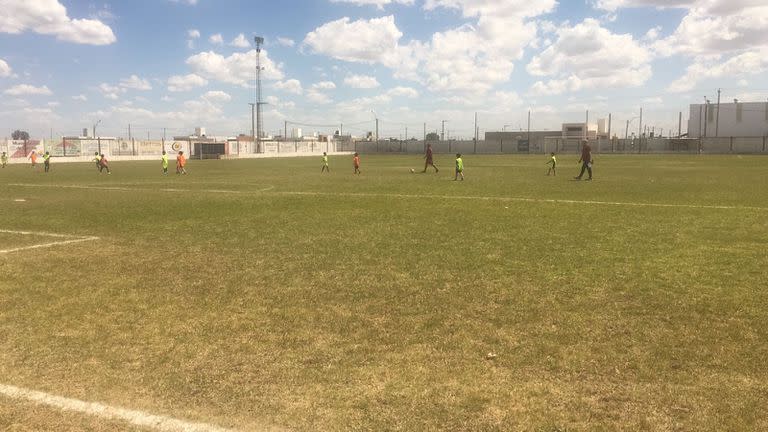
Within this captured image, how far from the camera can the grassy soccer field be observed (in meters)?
3.82

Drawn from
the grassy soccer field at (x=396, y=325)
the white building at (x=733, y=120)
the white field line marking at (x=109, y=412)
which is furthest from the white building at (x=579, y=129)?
the white field line marking at (x=109, y=412)

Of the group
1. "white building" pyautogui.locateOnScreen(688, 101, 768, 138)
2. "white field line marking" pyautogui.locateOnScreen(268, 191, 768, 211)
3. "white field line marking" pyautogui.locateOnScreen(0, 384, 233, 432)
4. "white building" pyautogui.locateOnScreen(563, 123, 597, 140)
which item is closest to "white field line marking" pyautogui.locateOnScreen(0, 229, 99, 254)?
"white field line marking" pyautogui.locateOnScreen(0, 384, 233, 432)

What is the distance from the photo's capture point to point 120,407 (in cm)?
386

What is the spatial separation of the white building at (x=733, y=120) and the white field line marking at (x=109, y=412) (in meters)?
98.8

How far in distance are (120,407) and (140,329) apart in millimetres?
1693

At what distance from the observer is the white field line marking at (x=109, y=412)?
3594 millimetres

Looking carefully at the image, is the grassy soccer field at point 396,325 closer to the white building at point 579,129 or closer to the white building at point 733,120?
the white building at point 733,120

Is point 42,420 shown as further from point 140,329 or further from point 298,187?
point 298,187

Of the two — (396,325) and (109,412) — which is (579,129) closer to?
(396,325)

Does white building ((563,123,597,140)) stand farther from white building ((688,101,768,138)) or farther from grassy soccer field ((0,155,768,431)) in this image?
grassy soccer field ((0,155,768,431))

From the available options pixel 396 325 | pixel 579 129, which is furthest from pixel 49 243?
pixel 579 129

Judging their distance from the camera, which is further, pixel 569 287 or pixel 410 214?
pixel 410 214

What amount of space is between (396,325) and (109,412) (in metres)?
2.71

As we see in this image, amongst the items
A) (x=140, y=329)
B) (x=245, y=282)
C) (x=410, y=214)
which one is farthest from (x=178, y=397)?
(x=410, y=214)
